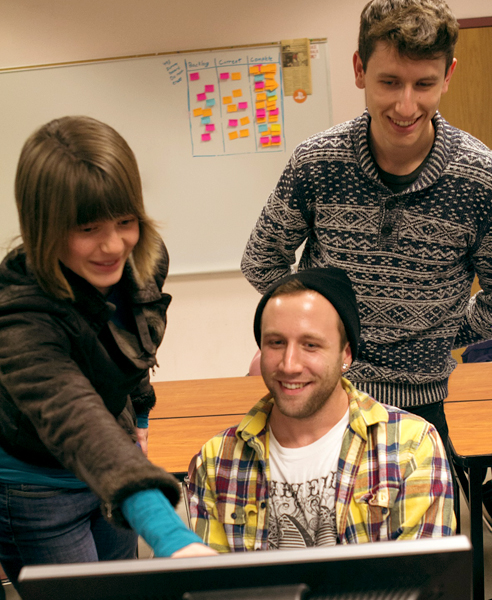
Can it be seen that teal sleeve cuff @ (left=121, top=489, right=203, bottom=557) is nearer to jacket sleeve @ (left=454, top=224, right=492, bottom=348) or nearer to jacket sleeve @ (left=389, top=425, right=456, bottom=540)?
jacket sleeve @ (left=389, top=425, right=456, bottom=540)

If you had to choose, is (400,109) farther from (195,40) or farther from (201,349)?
(201,349)

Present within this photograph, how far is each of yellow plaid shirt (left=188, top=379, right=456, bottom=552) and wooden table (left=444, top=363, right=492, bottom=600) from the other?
2.13 ft

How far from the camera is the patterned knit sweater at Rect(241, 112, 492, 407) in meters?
1.37

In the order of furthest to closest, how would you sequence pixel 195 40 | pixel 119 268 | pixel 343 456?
pixel 195 40 < pixel 343 456 < pixel 119 268

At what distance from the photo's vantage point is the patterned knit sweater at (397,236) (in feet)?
4.50

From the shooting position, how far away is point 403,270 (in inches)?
56.3

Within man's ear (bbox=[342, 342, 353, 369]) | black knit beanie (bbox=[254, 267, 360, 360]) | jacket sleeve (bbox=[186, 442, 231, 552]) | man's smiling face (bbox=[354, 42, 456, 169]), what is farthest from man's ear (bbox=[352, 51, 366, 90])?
jacket sleeve (bbox=[186, 442, 231, 552])

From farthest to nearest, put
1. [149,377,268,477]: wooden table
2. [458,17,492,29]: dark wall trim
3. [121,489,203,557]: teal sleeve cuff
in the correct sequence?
1. [458,17,492,29]: dark wall trim
2. [149,377,268,477]: wooden table
3. [121,489,203,557]: teal sleeve cuff

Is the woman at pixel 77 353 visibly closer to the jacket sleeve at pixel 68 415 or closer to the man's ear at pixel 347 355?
the jacket sleeve at pixel 68 415

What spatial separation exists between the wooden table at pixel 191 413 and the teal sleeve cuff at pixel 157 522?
1.22m

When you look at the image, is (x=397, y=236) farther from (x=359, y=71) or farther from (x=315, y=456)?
(x=315, y=456)

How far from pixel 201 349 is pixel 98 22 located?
7.24 ft

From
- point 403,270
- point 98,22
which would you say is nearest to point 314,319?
point 403,270

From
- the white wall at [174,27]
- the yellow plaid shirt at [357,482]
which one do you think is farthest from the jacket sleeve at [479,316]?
the white wall at [174,27]
